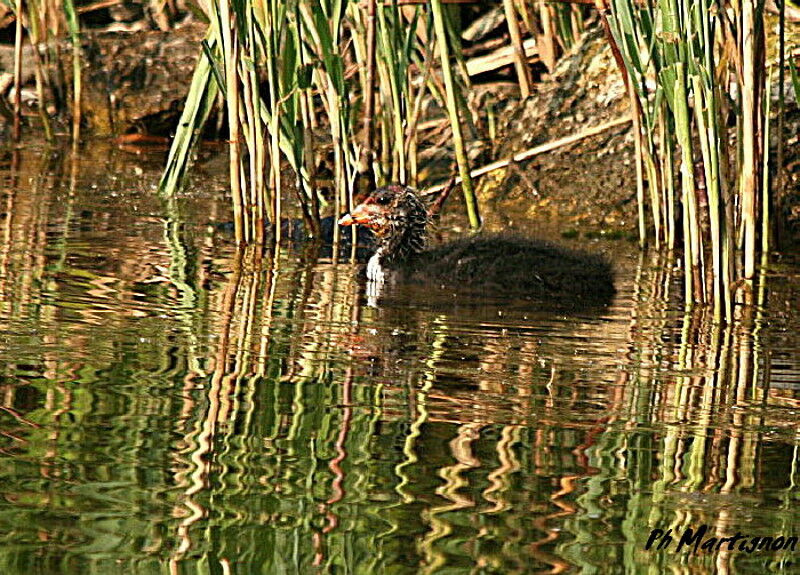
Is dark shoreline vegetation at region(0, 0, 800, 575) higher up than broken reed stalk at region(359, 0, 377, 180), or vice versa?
broken reed stalk at region(359, 0, 377, 180)

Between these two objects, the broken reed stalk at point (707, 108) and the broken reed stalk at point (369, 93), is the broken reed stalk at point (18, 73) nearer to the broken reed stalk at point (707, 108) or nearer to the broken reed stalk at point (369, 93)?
the broken reed stalk at point (369, 93)

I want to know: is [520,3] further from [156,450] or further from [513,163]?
[156,450]

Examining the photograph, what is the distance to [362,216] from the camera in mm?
7371

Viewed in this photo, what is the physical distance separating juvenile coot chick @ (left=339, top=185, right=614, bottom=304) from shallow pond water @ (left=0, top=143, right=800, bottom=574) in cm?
17

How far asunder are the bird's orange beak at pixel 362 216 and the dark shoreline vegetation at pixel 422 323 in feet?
0.17

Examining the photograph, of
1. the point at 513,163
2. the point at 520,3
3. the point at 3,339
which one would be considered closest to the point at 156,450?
the point at 3,339

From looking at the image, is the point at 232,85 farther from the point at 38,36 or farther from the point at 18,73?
the point at 38,36

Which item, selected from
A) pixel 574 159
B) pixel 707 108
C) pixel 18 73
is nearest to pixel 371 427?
pixel 707 108

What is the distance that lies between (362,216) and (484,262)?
2.87 feet

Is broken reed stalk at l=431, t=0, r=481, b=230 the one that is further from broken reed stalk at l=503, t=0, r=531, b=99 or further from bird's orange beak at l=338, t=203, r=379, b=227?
broken reed stalk at l=503, t=0, r=531, b=99

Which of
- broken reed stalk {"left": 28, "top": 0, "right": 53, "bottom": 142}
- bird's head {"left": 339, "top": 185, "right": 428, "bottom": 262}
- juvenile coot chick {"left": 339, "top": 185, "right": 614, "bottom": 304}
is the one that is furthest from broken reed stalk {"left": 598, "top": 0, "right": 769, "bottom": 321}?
broken reed stalk {"left": 28, "top": 0, "right": 53, "bottom": 142}

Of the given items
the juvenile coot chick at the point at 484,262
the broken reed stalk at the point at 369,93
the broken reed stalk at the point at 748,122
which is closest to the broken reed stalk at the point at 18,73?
the broken reed stalk at the point at 369,93

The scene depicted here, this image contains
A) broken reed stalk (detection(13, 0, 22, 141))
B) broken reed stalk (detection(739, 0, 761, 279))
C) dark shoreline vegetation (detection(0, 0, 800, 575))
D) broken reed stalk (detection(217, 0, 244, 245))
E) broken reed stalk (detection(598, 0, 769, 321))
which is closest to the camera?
dark shoreline vegetation (detection(0, 0, 800, 575))

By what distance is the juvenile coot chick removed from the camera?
657cm
